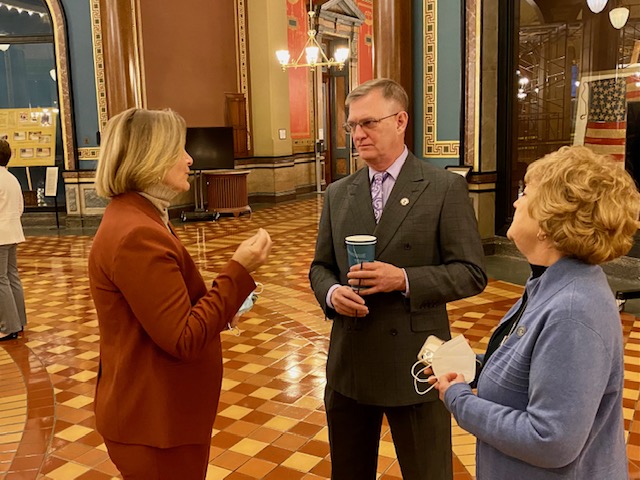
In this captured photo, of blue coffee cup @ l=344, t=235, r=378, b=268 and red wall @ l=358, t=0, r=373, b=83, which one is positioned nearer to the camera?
blue coffee cup @ l=344, t=235, r=378, b=268

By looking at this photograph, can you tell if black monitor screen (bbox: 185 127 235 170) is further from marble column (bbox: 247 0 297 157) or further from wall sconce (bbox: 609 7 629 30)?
wall sconce (bbox: 609 7 629 30)

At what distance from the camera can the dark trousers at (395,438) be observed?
195cm

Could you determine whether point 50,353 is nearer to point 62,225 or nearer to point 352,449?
point 352,449

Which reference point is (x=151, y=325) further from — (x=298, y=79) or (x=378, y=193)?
(x=298, y=79)

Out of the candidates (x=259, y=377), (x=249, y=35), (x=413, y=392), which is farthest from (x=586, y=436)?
(x=249, y=35)

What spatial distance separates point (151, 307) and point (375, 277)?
0.64 meters

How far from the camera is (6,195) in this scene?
4613mm

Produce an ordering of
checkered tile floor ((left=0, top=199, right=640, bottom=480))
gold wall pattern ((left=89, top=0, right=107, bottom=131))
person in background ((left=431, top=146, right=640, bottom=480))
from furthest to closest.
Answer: gold wall pattern ((left=89, top=0, right=107, bottom=131)), checkered tile floor ((left=0, top=199, right=640, bottom=480)), person in background ((left=431, top=146, right=640, bottom=480))

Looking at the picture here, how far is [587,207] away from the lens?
3.84 feet

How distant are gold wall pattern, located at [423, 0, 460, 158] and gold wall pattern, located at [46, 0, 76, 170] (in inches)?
245

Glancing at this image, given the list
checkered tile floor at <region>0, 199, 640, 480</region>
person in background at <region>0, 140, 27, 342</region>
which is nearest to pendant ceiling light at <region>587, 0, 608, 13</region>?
checkered tile floor at <region>0, 199, 640, 480</region>

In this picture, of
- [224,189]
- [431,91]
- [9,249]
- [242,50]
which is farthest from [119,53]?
[9,249]

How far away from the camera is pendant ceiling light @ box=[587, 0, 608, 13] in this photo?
629cm

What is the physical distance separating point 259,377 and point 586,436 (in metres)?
3.04
